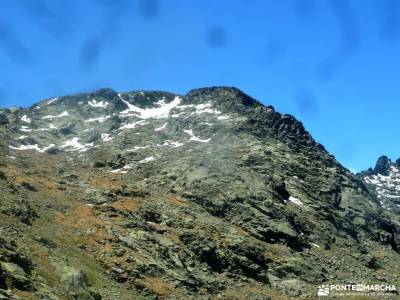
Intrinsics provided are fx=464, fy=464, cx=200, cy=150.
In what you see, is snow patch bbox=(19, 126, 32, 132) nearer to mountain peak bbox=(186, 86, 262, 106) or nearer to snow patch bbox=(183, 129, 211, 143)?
snow patch bbox=(183, 129, 211, 143)

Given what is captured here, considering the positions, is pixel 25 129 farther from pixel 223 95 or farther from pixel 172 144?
pixel 223 95

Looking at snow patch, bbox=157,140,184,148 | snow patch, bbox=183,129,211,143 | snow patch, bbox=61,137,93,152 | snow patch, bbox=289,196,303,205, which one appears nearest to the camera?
snow patch, bbox=289,196,303,205

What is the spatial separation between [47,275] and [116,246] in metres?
18.0

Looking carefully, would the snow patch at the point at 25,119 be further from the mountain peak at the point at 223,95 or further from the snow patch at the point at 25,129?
the mountain peak at the point at 223,95

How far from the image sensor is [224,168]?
108 m

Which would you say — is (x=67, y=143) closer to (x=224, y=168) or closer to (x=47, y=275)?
(x=224, y=168)

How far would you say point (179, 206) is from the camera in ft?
272

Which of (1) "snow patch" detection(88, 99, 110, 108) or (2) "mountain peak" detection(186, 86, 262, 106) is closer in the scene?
(2) "mountain peak" detection(186, 86, 262, 106)

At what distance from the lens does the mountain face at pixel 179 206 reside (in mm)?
48688

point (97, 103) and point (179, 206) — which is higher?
point (97, 103)

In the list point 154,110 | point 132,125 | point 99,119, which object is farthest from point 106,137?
point 154,110

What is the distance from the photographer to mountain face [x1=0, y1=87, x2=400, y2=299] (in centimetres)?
4869

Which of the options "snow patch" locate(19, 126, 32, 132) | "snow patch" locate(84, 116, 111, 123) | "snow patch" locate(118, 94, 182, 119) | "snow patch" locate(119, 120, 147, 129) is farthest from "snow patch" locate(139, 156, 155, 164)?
"snow patch" locate(19, 126, 32, 132)

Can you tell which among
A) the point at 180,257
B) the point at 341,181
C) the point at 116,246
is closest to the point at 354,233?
the point at 341,181
